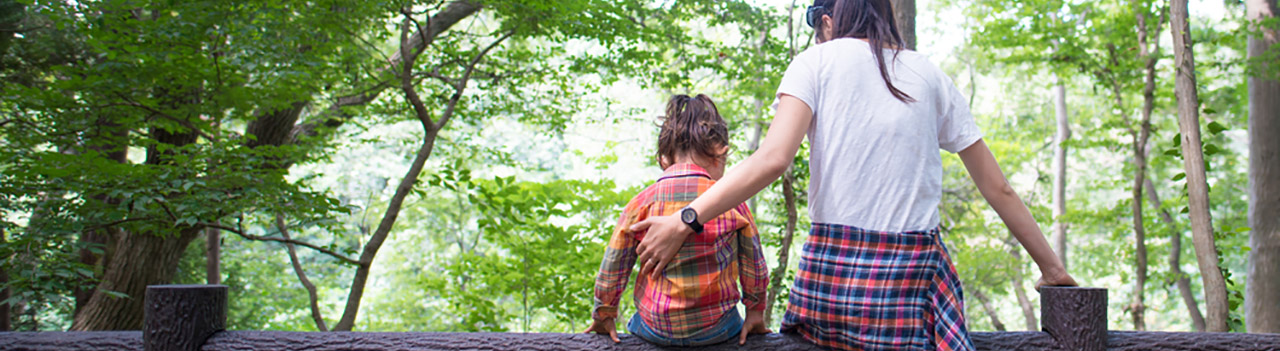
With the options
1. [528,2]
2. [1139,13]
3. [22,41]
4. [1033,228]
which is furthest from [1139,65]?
[22,41]

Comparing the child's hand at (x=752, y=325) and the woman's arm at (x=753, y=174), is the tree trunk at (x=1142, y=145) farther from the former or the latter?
the woman's arm at (x=753, y=174)

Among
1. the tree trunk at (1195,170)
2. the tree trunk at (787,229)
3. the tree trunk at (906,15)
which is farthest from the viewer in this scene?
the tree trunk at (787,229)

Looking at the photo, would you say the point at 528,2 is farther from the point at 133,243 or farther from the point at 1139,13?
the point at 1139,13

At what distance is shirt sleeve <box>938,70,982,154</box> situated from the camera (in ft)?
4.66

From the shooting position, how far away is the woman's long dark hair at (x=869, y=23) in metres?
1.39

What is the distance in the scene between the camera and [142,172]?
351 centimetres

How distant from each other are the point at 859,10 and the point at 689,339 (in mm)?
772

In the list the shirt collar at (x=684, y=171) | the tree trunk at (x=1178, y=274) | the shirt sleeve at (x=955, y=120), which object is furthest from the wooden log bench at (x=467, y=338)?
the tree trunk at (x=1178, y=274)

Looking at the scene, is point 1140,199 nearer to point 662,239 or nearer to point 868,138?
point 868,138

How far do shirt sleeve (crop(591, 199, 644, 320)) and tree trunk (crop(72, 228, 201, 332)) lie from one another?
16.3ft

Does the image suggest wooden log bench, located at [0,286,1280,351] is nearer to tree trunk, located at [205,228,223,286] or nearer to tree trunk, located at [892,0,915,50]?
tree trunk, located at [892,0,915,50]

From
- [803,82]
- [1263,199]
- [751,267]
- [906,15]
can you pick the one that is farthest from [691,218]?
[1263,199]

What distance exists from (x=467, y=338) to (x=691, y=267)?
563 mm

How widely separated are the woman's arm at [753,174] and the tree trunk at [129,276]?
5.31 meters
